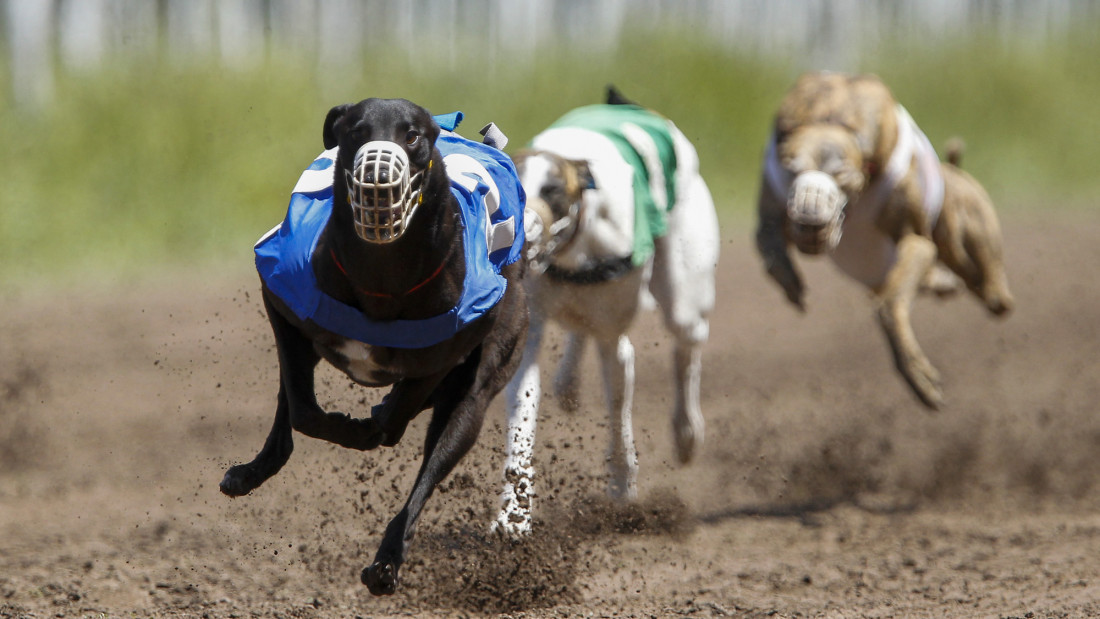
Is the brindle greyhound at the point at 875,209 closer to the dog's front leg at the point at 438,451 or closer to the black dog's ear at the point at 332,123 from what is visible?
the dog's front leg at the point at 438,451

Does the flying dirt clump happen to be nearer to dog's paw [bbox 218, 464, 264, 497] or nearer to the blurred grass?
dog's paw [bbox 218, 464, 264, 497]

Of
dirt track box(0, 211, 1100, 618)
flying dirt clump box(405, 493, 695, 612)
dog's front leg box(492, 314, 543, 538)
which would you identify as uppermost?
dog's front leg box(492, 314, 543, 538)

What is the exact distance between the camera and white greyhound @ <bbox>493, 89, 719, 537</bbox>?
14.8 feet

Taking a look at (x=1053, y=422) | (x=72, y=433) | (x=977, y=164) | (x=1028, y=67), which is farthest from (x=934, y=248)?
(x=1028, y=67)

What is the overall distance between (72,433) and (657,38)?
31.1 feet

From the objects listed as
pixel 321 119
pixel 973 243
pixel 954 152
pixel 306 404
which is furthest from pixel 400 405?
pixel 321 119

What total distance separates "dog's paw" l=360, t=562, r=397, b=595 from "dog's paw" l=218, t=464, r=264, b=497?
1.28 feet

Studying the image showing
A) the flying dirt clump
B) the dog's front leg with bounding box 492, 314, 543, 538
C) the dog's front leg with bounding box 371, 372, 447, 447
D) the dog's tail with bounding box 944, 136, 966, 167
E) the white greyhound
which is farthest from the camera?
the dog's tail with bounding box 944, 136, 966, 167

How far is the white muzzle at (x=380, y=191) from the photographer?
107 inches

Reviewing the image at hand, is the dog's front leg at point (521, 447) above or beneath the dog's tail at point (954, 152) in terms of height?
beneath

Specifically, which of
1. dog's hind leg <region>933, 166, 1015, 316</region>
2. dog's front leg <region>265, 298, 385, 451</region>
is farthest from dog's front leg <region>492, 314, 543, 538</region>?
dog's hind leg <region>933, 166, 1015, 316</region>

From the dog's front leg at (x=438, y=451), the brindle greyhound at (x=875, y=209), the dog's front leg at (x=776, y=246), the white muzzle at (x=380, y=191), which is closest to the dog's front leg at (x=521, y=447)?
the dog's front leg at (x=438, y=451)

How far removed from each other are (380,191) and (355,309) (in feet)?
1.57

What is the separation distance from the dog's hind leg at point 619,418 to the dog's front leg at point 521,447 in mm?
734
